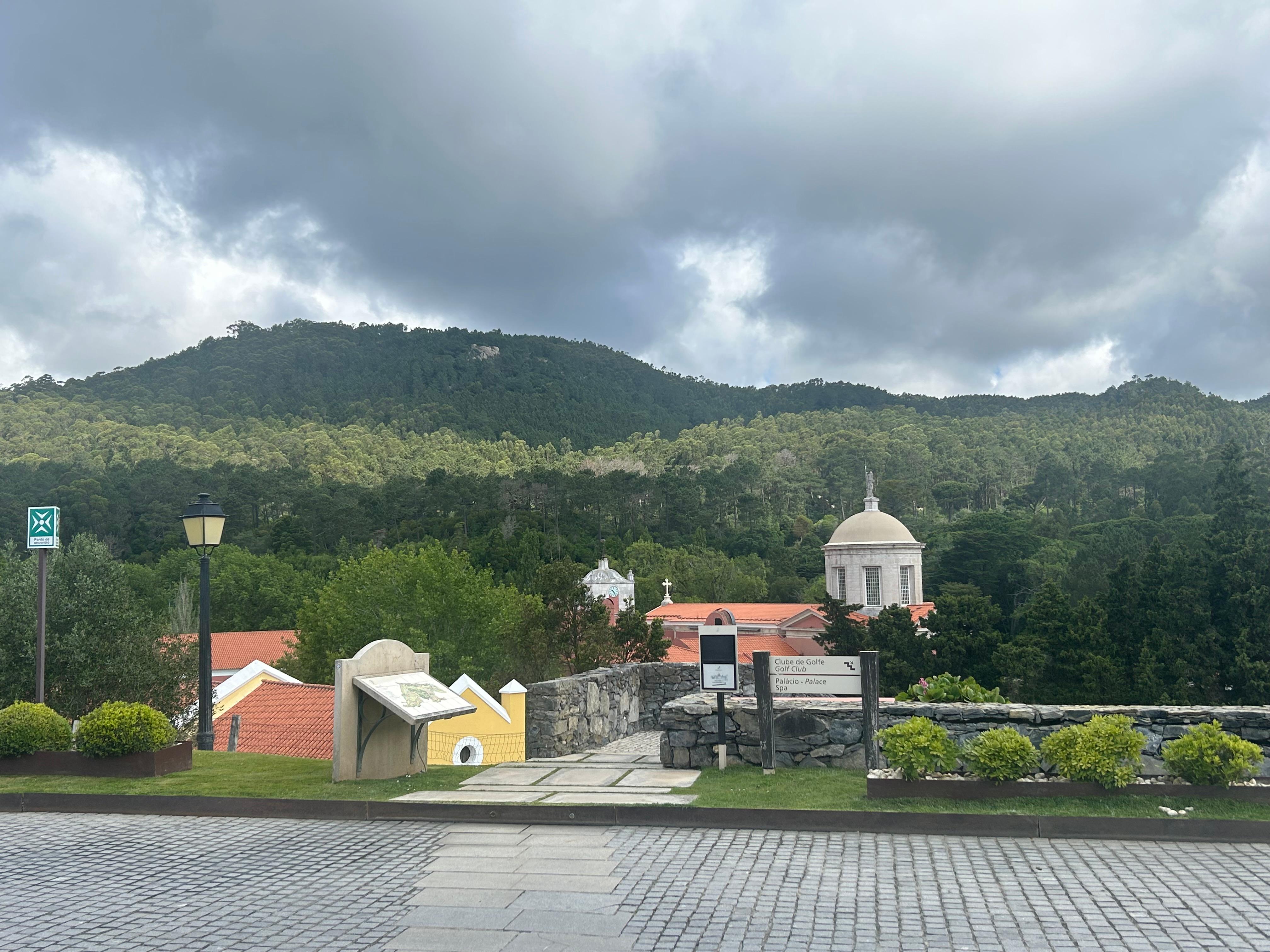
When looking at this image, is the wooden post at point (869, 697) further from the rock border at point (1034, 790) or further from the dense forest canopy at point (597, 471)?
the dense forest canopy at point (597, 471)

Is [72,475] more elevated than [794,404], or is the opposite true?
[794,404]

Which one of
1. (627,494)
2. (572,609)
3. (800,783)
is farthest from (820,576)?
(800,783)

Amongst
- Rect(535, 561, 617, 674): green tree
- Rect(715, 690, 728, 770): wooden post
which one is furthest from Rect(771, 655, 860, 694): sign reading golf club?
Rect(535, 561, 617, 674): green tree

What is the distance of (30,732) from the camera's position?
11.0 meters

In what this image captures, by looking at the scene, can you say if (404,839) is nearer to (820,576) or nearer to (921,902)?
(921,902)

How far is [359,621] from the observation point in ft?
132

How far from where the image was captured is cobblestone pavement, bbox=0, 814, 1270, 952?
5629mm

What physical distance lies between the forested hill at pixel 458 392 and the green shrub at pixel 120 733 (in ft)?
351

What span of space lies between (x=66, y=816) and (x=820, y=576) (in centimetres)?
7601

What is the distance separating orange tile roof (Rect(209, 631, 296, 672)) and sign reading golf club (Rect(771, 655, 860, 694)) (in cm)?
3496

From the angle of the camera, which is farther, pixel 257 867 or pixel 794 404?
pixel 794 404

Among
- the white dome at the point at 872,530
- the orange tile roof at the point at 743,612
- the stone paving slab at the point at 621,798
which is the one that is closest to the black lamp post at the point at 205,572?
the stone paving slab at the point at 621,798

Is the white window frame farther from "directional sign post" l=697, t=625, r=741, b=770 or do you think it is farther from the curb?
the curb

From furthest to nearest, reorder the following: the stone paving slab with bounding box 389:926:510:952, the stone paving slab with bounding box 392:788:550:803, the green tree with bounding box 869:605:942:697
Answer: the green tree with bounding box 869:605:942:697 < the stone paving slab with bounding box 392:788:550:803 < the stone paving slab with bounding box 389:926:510:952
